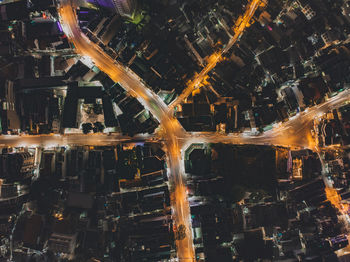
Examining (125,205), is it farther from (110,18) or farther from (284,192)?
(110,18)

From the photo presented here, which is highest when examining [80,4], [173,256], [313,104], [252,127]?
[80,4]

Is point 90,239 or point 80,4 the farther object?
point 80,4

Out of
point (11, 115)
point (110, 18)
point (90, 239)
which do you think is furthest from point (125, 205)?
point (110, 18)

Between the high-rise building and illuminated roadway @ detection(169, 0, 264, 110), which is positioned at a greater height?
the high-rise building

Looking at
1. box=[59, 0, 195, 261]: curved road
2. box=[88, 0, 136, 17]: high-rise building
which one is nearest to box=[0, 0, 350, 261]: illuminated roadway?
box=[59, 0, 195, 261]: curved road

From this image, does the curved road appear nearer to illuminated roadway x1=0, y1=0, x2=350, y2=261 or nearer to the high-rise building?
illuminated roadway x1=0, y1=0, x2=350, y2=261

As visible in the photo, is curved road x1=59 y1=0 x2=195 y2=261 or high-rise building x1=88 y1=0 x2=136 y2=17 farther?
curved road x1=59 y1=0 x2=195 y2=261

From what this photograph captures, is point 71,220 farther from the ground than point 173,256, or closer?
farther from the ground

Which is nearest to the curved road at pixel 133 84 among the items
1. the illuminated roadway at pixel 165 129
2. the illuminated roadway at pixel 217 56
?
the illuminated roadway at pixel 165 129
